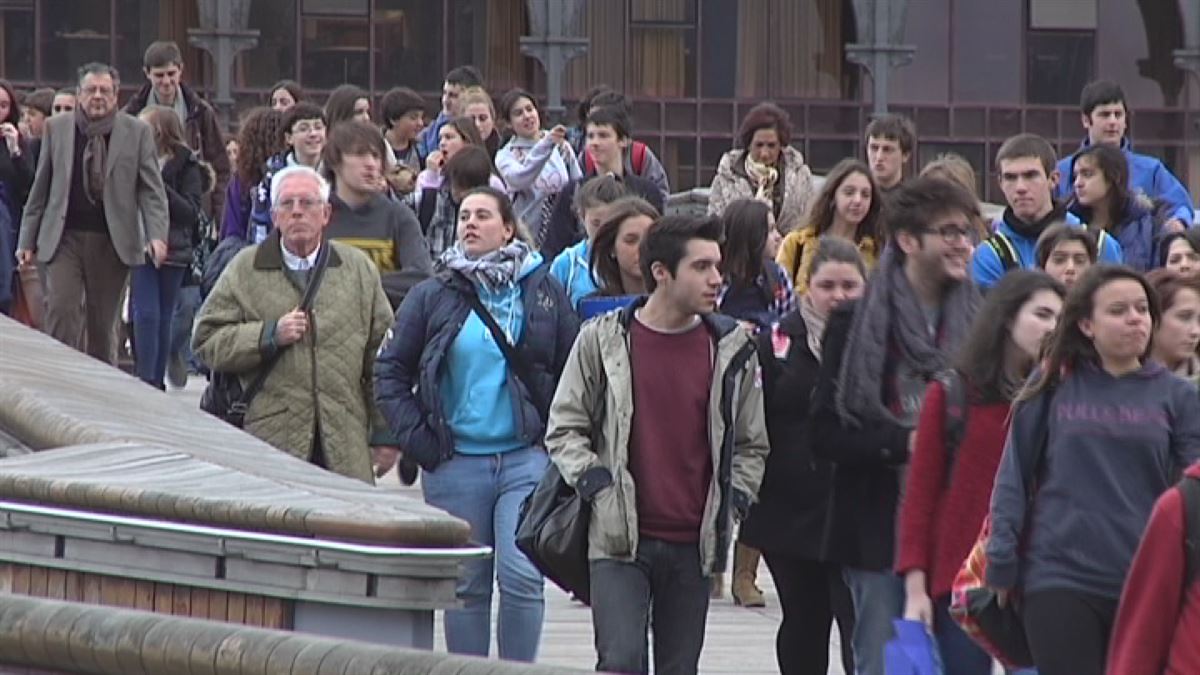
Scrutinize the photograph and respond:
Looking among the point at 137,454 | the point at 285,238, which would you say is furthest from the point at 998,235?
the point at 137,454

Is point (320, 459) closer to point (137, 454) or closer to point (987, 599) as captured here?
point (137, 454)

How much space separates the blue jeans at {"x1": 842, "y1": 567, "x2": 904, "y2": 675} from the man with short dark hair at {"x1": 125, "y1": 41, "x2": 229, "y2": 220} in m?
9.48

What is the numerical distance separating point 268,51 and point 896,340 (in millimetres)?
29414

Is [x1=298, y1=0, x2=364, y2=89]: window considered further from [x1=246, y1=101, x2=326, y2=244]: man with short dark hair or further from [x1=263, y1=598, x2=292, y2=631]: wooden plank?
[x1=263, y1=598, x2=292, y2=631]: wooden plank

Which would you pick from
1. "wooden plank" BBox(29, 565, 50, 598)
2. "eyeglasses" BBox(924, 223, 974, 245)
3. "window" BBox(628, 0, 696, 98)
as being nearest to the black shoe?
"eyeglasses" BBox(924, 223, 974, 245)

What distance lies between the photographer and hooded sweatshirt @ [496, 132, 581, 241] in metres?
14.3

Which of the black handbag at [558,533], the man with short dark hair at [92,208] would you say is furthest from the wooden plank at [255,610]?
the man with short dark hair at [92,208]

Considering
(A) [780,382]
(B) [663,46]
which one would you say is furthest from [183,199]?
(B) [663,46]

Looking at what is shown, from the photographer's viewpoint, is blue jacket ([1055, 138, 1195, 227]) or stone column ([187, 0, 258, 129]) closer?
blue jacket ([1055, 138, 1195, 227])

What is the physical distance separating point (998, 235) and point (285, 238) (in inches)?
111

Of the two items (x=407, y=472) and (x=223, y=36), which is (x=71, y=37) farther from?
(x=407, y=472)

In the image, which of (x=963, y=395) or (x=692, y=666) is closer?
(x=963, y=395)

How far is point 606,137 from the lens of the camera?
14.3 meters

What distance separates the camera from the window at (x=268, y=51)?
3666 cm
